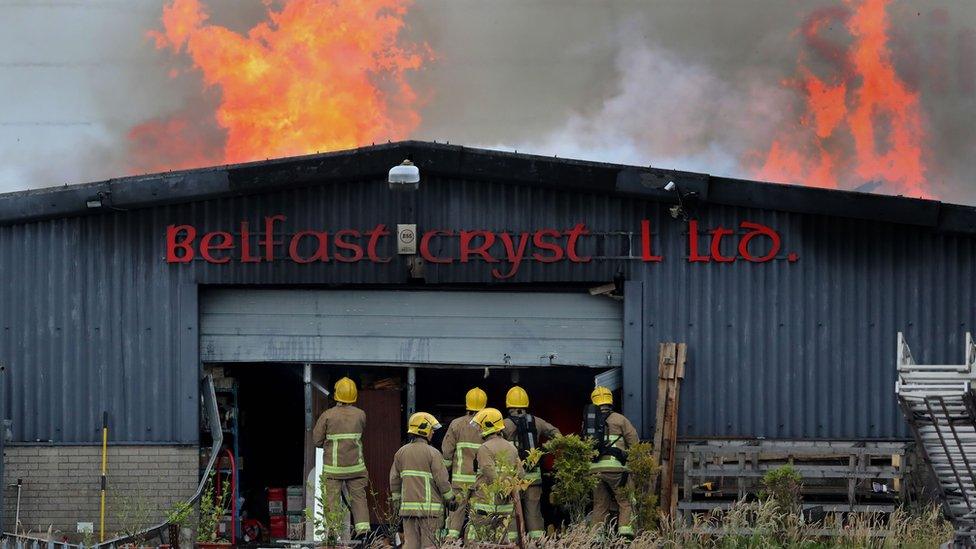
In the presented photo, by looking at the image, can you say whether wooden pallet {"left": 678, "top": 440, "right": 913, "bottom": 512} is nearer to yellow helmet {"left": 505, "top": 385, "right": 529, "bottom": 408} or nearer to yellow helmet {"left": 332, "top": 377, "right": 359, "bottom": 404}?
yellow helmet {"left": 505, "top": 385, "right": 529, "bottom": 408}

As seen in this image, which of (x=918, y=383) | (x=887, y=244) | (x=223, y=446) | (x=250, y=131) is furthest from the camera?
(x=250, y=131)

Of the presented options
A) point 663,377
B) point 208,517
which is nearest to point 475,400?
point 663,377

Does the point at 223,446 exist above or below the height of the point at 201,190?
below

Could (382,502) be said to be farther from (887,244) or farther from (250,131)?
(250,131)

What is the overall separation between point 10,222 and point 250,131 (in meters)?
10.7

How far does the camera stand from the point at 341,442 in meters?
17.8

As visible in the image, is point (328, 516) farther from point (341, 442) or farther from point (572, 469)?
point (572, 469)

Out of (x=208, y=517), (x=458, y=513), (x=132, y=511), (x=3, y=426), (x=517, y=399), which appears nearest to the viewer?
(x=458, y=513)

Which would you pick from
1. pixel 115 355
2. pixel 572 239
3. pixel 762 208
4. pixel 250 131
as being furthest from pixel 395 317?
pixel 250 131

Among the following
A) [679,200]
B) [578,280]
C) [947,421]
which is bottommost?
[947,421]

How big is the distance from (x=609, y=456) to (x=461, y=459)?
6.24 feet

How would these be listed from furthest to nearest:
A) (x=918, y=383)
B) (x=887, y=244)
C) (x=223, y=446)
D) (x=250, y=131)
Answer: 1. (x=250, y=131)
2. (x=223, y=446)
3. (x=887, y=244)
4. (x=918, y=383)

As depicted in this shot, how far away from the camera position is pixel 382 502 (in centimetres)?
2017

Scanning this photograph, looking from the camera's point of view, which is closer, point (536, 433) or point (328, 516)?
point (328, 516)
